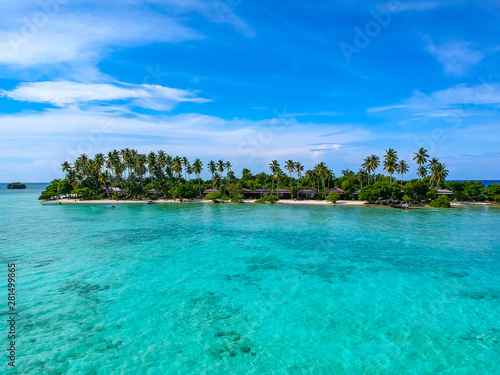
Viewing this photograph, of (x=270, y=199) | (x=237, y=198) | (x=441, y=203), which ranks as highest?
(x=237, y=198)

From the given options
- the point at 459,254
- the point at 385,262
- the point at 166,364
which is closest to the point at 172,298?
the point at 166,364

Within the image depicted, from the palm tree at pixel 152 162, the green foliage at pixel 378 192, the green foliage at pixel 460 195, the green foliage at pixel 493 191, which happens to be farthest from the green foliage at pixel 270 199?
the green foliage at pixel 493 191

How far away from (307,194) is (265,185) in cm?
1566

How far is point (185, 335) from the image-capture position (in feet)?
44.2

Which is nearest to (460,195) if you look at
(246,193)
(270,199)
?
(270,199)

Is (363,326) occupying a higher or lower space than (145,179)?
lower

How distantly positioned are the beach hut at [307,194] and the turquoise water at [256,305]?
2018 inches

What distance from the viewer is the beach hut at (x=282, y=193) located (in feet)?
288

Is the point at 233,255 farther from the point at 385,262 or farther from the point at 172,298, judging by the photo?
the point at 385,262

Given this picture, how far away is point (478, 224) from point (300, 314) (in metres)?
43.9

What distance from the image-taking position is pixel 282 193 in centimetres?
8894

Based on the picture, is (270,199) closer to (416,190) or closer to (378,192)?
(378,192)

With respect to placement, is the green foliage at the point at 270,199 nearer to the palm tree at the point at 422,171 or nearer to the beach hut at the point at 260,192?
the beach hut at the point at 260,192

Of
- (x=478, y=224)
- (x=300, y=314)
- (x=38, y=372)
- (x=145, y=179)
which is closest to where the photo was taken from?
(x=38, y=372)
